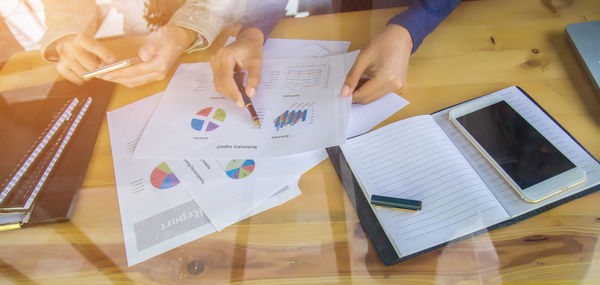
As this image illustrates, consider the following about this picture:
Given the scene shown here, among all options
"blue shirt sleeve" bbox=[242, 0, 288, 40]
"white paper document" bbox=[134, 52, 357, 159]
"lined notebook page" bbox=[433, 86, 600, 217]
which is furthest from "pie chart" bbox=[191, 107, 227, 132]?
"lined notebook page" bbox=[433, 86, 600, 217]

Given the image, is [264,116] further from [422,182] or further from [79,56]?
[79,56]

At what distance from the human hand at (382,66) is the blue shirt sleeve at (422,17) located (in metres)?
0.02

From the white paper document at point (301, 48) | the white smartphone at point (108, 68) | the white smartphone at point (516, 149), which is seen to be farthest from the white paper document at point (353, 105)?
the white smartphone at point (108, 68)

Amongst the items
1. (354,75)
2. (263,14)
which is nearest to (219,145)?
(354,75)

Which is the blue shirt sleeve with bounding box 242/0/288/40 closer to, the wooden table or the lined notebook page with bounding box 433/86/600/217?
the wooden table

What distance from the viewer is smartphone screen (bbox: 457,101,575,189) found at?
0.44 metres

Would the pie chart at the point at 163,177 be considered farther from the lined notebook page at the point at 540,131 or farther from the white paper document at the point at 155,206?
the lined notebook page at the point at 540,131

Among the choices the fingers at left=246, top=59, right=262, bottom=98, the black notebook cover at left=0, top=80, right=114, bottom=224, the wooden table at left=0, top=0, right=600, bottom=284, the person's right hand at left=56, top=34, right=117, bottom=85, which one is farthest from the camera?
the person's right hand at left=56, top=34, right=117, bottom=85

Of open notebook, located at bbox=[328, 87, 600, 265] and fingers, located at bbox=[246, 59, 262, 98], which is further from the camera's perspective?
fingers, located at bbox=[246, 59, 262, 98]

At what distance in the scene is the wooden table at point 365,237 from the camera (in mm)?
410

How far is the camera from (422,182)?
18.5 inches

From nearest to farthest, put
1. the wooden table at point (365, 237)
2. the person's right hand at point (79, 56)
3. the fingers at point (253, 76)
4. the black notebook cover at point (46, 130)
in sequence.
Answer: the wooden table at point (365, 237) → the black notebook cover at point (46, 130) → the fingers at point (253, 76) → the person's right hand at point (79, 56)

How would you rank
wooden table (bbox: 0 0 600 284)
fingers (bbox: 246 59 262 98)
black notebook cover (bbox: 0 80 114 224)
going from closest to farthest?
1. wooden table (bbox: 0 0 600 284)
2. black notebook cover (bbox: 0 80 114 224)
3. fingers (bbox: 246 59 262 98)

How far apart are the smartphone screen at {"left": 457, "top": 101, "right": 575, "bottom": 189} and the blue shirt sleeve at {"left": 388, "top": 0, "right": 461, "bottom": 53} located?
23 centimetres
